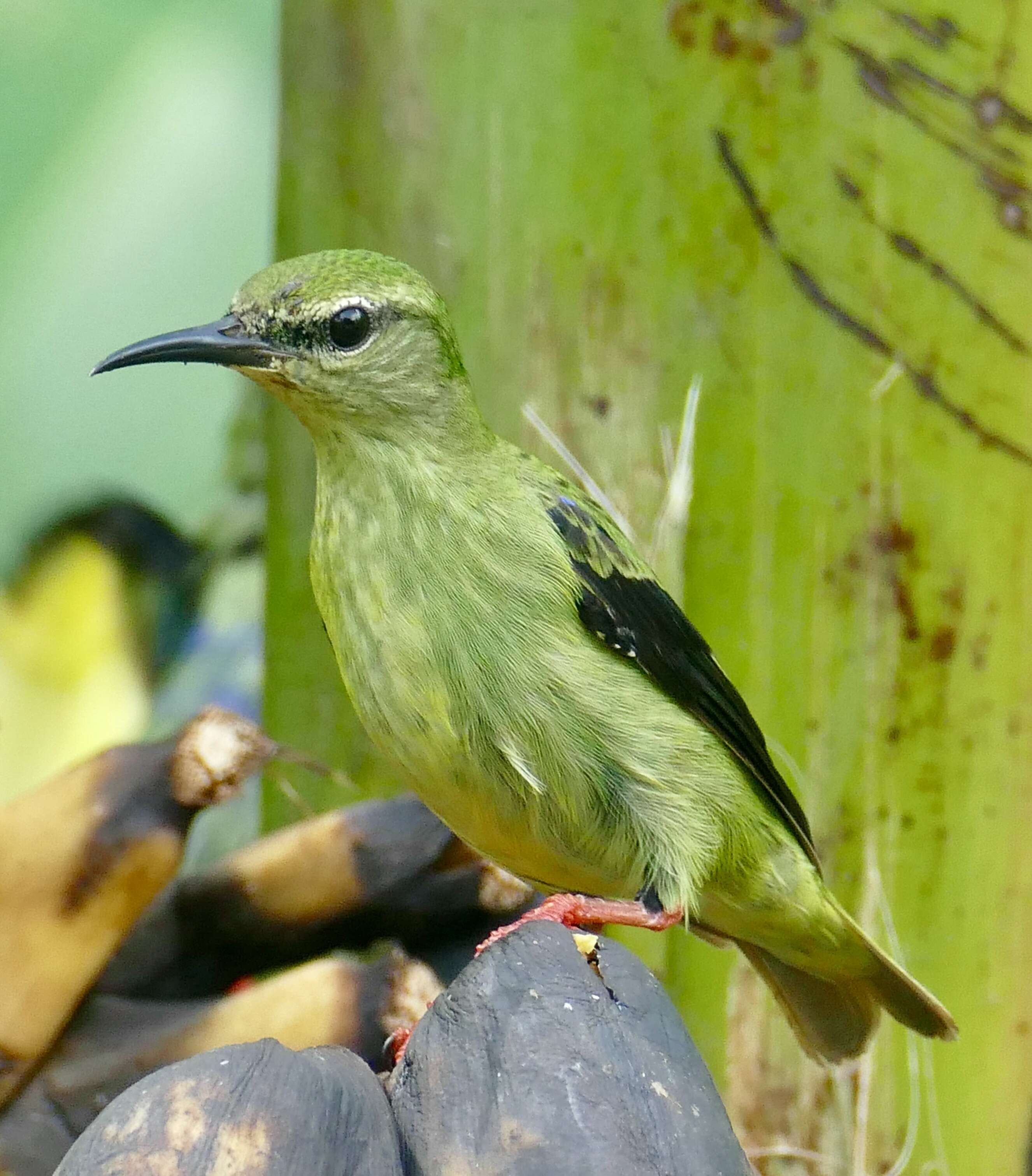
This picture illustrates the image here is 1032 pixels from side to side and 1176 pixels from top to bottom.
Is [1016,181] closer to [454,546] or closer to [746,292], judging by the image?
[746,292]

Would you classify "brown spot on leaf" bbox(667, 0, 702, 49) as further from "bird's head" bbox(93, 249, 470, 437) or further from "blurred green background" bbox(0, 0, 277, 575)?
"bird's head" bbox(93, 249, 470, 437)

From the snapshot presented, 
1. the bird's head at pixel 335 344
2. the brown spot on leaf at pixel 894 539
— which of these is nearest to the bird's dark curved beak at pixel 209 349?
the bird's head at pixel 335 344

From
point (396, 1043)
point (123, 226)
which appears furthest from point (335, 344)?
point (123, 226)

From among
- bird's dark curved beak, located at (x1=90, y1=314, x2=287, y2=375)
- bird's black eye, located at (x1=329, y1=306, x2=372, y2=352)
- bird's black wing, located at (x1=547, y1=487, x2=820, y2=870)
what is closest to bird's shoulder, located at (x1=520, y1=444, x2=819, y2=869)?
bird's black wing, located at (x1=547, y1=487, x2=820, y2=870)

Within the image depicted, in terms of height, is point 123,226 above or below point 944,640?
above

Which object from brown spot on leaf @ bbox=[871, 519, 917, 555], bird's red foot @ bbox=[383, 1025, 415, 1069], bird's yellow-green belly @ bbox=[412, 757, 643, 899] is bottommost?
bird's red foot @ bbox=[383, 1025, 415, 1069]

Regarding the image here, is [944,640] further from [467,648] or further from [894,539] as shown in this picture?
[467,648]

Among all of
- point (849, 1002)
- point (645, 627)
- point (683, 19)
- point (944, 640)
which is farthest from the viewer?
point (944, 640)
